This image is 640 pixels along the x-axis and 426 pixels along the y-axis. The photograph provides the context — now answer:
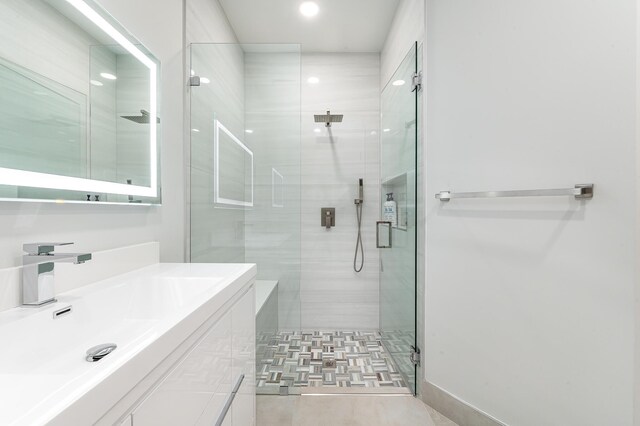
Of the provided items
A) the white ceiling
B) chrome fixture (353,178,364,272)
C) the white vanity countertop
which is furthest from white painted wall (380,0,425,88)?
the white vanity countertop

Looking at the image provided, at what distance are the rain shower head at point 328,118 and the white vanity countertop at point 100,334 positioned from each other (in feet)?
5.97

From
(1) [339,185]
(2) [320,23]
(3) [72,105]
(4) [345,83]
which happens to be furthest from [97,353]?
(4) [345,83]

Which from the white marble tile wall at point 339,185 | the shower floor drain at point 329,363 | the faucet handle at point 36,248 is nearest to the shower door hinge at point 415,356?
the shower floor drain at point 329,363

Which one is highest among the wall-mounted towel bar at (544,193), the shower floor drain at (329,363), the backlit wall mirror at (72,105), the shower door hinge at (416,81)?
the shower door hinge at (416,81)

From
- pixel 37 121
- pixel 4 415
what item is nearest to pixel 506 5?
pixel 37 121

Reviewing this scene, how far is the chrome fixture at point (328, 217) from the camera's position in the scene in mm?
2924

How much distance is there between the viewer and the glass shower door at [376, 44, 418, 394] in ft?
6.59

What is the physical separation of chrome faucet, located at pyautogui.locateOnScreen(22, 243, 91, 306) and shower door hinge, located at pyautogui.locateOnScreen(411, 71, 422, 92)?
72.7 inches

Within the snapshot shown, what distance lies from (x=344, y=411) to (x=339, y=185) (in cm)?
179

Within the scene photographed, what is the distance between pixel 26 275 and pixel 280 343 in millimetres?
1499

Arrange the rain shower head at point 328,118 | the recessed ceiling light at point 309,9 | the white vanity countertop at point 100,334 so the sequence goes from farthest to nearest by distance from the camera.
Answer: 1. the rain shower head at point 328,118
2. the recessed ceiling light at point 309,9
3. the white vanity countertop at point 100,334

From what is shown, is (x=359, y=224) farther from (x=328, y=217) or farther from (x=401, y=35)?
(x=401, y=35)

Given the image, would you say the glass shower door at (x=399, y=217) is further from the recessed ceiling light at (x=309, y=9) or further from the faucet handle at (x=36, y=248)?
the faucet handle at (x=36, y=248)

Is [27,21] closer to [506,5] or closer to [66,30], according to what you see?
[66,30]
